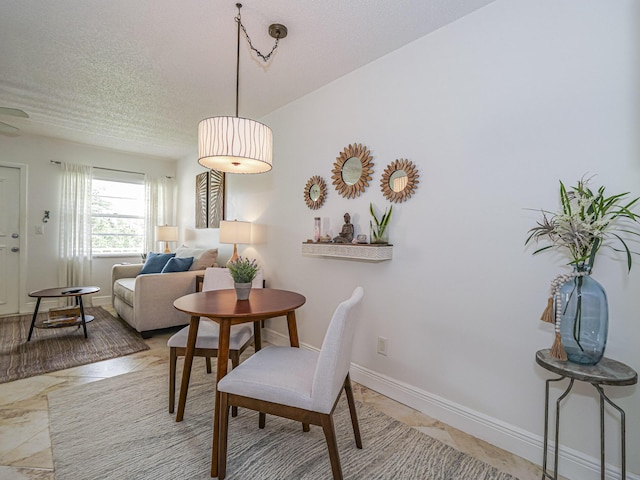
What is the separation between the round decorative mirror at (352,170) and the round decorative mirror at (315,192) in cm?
14

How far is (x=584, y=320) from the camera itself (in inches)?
48.9

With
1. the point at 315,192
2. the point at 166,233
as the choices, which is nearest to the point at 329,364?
the point at 315,192

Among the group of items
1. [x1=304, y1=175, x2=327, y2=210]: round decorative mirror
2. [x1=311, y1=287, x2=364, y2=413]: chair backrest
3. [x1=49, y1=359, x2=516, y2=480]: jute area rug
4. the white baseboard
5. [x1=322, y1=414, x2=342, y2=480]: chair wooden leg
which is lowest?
[x1=49, y1=359, x2=516, y2=480]: jute area rug

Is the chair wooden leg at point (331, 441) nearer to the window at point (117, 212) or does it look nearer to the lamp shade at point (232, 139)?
the lamp shade at point (232, 139)

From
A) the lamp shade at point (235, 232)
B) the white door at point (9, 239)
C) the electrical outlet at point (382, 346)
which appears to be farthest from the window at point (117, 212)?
the electrical outlet at point (382, 346)

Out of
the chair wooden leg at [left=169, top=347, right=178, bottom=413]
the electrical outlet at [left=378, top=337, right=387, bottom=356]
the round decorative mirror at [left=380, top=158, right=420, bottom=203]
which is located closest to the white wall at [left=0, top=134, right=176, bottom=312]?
the chair wooden leg at [left=169, top=347, right=178, bottom=413]

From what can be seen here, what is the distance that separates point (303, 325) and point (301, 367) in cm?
139

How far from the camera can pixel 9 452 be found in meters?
1.57

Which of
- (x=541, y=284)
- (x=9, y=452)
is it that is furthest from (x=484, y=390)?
(x=9, y=452)

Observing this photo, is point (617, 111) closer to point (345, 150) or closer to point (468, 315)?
point (468, 315)

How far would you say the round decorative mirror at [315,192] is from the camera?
8.71 feet

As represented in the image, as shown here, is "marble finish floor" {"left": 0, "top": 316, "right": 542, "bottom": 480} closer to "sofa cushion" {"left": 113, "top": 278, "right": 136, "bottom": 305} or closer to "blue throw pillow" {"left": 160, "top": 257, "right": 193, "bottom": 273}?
"sofa cushion" {"left": 113, "top": 278, "right": 136, "bottom": 305}

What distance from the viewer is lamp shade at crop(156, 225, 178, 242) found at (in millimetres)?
4812

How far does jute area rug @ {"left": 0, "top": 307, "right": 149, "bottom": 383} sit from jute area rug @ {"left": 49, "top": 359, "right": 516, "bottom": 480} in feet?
2.11
